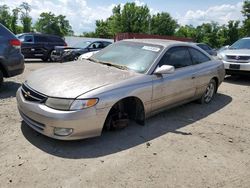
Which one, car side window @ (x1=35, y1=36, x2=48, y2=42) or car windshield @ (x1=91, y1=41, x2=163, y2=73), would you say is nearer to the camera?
car windshield @ (x1=91, y1=41, x2=163, y2=73)

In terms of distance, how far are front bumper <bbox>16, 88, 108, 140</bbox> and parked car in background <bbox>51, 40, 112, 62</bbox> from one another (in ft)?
33.6

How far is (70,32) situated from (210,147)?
78.0 m

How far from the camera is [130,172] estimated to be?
11.6 ft

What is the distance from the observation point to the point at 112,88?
421cm

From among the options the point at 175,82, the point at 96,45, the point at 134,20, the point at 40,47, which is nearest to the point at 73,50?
the point at 96,45

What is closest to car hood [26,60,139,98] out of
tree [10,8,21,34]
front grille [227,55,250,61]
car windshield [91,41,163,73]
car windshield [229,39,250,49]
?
car windshield [91,41,163,73]

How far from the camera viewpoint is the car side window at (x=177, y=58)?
5266 millimetres

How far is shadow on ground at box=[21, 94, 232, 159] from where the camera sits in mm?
3965

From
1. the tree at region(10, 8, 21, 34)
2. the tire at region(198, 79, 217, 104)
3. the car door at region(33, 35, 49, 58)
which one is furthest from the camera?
the tree at region(10, 8, 21, 34)

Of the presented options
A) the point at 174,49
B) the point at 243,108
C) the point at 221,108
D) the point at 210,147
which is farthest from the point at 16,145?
the point at 243,108

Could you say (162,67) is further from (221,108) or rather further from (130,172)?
(221,108)

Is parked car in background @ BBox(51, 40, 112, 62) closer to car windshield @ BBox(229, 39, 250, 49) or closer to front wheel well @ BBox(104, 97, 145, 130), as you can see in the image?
car windshield @ BBox(229, 39, 250, 49)

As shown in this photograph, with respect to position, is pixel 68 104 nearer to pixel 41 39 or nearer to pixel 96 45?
pixel 96 45

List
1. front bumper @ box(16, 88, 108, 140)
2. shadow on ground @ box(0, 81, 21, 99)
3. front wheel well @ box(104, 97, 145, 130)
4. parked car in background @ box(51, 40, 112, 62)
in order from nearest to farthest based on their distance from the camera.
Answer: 1. front bumper @ box(16, 88, 108, 140)
2. front wheel well @ box(104, 97, 145, 130)
3. shadow on ground @ box(0, 81, 21, 99)
4. parked car in background @ box(51, 40, 112, 62)
